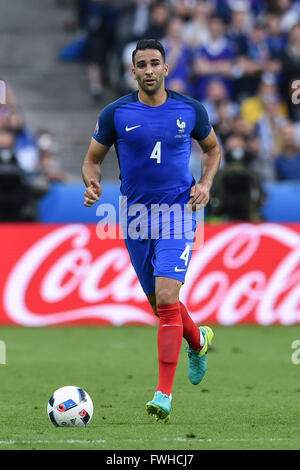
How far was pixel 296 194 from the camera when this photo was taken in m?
16.7

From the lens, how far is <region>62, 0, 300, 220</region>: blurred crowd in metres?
17.5

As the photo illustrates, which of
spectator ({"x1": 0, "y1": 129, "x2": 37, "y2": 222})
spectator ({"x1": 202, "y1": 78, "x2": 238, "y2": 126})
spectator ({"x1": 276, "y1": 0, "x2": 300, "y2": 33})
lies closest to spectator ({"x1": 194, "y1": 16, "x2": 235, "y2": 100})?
spectator ({"x1": 202, "y1": 78, "x2": 238, "y2": 126})

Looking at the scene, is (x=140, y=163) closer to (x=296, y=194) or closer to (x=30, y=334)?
(x=30, y=334)

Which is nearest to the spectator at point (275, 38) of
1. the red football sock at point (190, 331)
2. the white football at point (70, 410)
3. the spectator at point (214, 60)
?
the spectator at point (214, 60)

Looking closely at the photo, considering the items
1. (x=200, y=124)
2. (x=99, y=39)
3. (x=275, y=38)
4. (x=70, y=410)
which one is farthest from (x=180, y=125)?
(x=99, y=39)

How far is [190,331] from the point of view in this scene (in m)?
8.53

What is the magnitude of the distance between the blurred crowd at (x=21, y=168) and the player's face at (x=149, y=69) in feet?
25.9

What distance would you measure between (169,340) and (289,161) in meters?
10.1

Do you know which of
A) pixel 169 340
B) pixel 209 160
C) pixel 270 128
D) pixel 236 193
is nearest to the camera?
pixel 169 340

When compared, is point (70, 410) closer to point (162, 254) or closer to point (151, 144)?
point (162, 254)

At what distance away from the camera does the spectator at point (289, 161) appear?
17422 mm

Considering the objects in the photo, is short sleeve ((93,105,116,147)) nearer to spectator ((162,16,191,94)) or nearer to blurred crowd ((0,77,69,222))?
blurred crowd ((0,77,69,222))

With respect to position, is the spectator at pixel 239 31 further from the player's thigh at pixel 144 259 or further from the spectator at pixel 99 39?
the player's thigh at pixel 144 259

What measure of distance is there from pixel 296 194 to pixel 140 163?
29.4 feet
